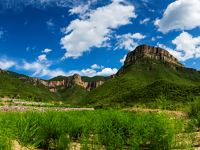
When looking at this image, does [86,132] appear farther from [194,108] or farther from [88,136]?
[194,108]

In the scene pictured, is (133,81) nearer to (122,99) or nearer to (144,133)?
(122,99)

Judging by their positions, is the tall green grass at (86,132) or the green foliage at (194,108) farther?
the green foliage at (194,108)

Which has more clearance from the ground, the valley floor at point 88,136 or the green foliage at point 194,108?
the green foliage at point 194,108

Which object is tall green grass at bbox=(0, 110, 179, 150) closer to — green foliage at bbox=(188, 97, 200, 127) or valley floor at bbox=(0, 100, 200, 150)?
valley floor at bbox=(0, 100, 200, 150)

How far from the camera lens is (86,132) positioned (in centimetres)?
1081

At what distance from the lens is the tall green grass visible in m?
8.85

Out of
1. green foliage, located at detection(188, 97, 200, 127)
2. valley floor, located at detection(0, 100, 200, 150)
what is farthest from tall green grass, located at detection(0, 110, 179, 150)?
green foliage, located at detection(188, 97, 200, 127)

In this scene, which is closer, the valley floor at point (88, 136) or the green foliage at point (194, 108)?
the valley floor at point (88, 136)

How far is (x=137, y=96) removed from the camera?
125 m

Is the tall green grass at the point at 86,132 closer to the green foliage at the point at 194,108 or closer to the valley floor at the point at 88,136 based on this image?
the valley floor at the point at 88,136

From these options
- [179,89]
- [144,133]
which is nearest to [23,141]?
[144,133]

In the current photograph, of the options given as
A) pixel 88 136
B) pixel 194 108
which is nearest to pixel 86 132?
pixel 88 136

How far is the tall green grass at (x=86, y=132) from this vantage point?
348 inches

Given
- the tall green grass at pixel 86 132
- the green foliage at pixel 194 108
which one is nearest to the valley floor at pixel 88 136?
the tall green grass at pixel 86 132
